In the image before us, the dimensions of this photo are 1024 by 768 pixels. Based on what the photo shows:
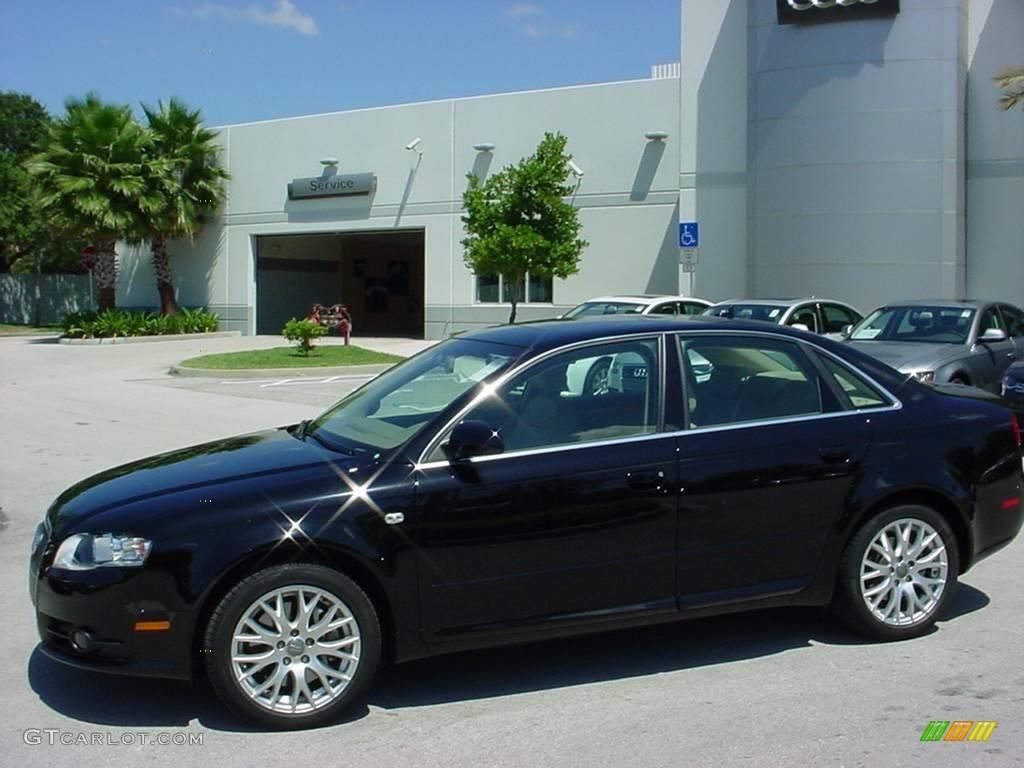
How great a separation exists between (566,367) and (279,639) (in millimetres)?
1822

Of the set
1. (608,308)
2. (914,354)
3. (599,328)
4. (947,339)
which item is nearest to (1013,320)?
(947,339)

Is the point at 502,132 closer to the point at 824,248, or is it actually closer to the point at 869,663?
the point at 824,248

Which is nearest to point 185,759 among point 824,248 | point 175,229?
point 824,248

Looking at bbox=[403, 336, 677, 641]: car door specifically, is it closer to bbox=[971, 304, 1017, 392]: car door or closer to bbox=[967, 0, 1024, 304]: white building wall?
bbox=[971, 304, 1017, 392]: car door

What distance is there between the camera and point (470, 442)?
4812mm

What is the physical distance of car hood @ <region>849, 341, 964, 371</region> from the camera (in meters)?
11.9

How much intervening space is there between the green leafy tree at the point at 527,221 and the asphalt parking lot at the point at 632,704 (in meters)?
18.4

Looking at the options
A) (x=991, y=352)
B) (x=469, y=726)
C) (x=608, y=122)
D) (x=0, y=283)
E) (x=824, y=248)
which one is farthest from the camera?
(x=0, y=283)

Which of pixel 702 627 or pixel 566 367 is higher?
pixel 566 367

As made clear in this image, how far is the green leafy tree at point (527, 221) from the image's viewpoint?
2450 centimetres

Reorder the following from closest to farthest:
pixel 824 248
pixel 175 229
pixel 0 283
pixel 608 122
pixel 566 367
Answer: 1. pixel 566 367
2. pixel 824 248
3. pixel 608 122
4. pixel 175 229
5. pixel 0 283

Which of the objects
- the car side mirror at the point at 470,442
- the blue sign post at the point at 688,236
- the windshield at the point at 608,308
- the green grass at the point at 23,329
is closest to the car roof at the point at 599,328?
the car side mirror at the point at 470,442

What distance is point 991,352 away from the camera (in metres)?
12.7

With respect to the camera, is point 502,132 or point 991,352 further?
point 502,132
